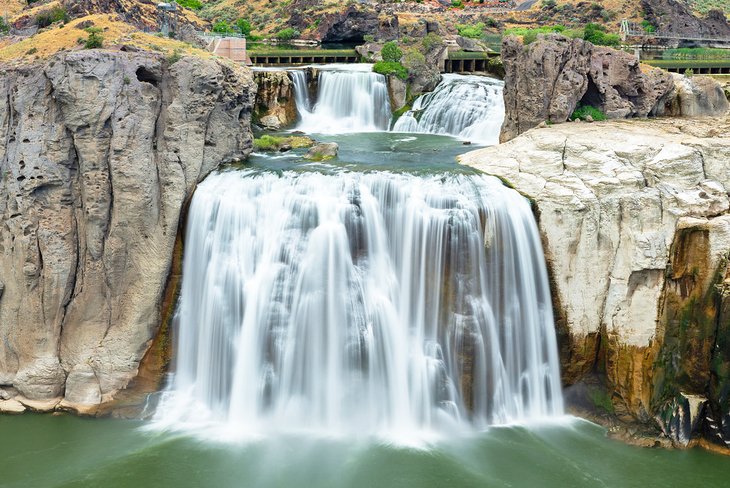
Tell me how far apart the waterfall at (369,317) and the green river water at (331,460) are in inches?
34.1

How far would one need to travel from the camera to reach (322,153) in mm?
23141

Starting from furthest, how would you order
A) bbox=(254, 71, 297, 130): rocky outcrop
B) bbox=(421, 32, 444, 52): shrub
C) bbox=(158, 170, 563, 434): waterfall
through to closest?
bbox=(421, 32, 444, 52): shrub, bbox=(254, 71, 297, 130): rocky outcrop, bbox=(158, 170, 563, 434): waterfall

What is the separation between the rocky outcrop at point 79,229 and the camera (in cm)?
1755

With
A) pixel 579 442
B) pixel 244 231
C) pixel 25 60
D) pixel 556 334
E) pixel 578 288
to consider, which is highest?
pixel 25 60

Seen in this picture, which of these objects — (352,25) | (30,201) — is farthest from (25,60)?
(352,25)

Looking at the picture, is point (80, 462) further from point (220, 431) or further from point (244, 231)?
point (244, 231)

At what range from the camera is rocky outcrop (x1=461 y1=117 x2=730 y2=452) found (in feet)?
53.3

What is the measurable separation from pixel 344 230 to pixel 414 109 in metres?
18.1

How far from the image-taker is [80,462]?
1554 cm

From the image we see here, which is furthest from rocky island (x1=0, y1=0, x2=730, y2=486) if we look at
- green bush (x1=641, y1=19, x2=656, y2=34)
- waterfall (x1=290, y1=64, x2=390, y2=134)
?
green bush (x1=641, y1=19, x2=656, y2=34)

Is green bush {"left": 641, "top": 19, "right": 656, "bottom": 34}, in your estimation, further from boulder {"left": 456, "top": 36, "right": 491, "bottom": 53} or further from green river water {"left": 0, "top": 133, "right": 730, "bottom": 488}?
green river water {"left": 0, "top": 133, "right": 730, "bottom": 488}

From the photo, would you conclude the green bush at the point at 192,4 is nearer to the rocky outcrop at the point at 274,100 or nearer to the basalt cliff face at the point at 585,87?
the rocky outcrop at the point at 274,100

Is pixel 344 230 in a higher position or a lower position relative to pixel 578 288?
higher

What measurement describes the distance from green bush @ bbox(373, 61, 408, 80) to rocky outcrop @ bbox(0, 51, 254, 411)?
2012 cm
